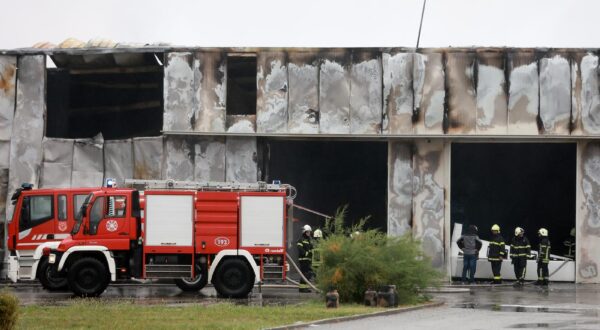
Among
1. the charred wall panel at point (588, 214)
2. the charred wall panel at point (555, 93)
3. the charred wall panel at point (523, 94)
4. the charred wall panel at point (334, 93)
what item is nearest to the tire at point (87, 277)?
the charred wall panel at point (334, 93)

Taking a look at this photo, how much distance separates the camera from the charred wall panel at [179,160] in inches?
1271

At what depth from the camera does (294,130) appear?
32.1 metres

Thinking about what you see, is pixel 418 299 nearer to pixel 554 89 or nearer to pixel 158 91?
pixel 554 89

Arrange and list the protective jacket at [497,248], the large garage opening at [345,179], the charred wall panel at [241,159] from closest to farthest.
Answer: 1. the protective jacket at [497,248]
2. the charred wall panel at [241,159]
3. the large garage opening at [345,179]

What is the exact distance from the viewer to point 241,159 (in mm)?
32406

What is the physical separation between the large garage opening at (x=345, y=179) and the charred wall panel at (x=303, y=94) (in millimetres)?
6733

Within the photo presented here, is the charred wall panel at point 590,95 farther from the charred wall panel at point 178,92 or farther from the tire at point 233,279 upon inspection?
the tire at point 233,279

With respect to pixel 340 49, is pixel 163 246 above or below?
below

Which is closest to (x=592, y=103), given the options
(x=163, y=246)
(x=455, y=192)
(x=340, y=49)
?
(x=340, y=49)

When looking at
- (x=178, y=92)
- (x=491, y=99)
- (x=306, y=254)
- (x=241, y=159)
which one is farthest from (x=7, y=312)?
(x=491, y=99)

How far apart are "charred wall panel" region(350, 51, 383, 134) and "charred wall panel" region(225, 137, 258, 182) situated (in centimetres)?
302

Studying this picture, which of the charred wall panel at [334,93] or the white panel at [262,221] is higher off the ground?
the charred wall panel at [334,93]

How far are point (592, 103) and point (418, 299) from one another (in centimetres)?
1147

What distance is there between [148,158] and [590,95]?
13.0 metres
